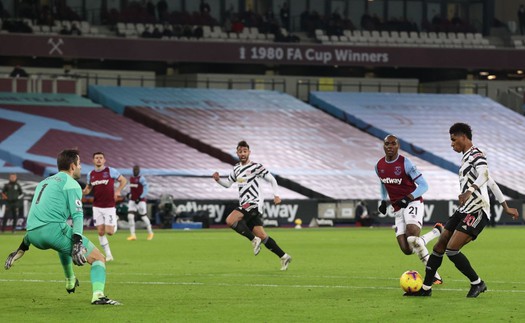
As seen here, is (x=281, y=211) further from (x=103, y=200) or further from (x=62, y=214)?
(x=62, y=214)

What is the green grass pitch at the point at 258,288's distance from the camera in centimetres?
1396

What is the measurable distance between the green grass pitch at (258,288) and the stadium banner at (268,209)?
1621 cm

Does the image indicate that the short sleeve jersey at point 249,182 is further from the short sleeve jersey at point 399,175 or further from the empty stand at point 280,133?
the empty stand at point 280,133

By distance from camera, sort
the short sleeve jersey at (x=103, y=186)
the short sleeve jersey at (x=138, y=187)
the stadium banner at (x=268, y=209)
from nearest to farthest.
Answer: the short sleeve jersey at (x=103, y=186) < the short sleeve jersey at (x=138, y=187) < the stadium banner at (x=268, y=209)

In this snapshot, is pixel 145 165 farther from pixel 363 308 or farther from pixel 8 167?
pixel 363 308

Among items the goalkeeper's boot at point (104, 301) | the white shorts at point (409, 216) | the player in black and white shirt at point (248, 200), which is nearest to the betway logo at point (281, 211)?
the player in black and white shirt at point (248, 200)

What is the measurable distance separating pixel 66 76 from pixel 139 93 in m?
4.03

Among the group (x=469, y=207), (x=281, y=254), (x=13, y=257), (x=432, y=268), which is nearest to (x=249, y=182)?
(x=281, y=254)

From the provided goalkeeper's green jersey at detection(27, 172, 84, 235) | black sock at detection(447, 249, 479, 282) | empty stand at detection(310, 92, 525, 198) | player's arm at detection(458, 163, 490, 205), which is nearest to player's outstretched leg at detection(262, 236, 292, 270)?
black sock at detection(447, 249, 479, 282)

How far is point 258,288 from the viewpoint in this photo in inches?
707

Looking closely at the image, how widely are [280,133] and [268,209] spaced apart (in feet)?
41.6

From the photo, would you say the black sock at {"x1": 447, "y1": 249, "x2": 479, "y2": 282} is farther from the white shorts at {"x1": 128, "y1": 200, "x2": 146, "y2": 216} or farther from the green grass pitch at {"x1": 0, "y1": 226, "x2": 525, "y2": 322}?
the white shorts at {"x1": 128, "y1": 200, "x2": 146, "y2": 216}

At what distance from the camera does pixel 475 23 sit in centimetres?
7406

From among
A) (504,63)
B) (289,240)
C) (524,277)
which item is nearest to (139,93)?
(504,63)
